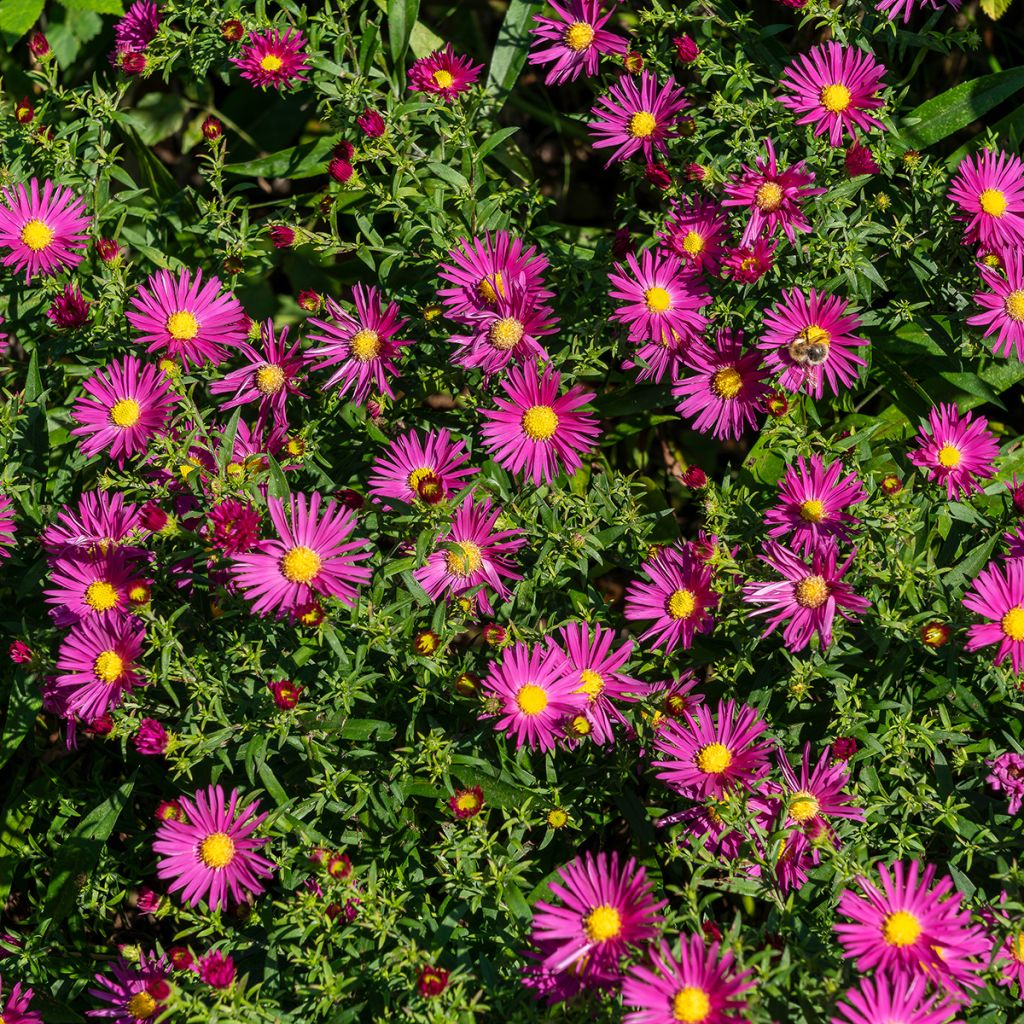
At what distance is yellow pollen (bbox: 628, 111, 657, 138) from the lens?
304 cm

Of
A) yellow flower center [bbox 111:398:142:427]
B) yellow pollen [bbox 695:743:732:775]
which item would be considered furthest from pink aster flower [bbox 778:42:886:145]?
yellow flower center [bbox 111:398:142:427]

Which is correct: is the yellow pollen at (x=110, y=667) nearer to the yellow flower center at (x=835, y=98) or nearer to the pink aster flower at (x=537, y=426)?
the pink aster flower at (x=537, y=426)

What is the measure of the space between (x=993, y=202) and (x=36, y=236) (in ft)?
8.25

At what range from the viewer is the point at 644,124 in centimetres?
304

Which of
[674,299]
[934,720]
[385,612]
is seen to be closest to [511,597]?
[385,612]

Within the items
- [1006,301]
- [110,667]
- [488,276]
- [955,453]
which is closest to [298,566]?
[110,667]

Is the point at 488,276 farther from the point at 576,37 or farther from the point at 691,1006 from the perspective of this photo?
the point at 691,1006

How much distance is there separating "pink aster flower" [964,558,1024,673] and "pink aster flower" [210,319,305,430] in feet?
5.75

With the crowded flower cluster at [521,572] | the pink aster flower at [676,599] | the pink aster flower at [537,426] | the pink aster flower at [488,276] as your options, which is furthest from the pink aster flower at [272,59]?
the pink aster flower at [676,599]

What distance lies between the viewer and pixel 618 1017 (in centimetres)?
226

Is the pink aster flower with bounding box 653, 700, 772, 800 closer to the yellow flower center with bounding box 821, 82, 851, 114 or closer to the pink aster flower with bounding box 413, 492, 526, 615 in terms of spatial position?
the pink aster flower with bounding box 413, 492, 526, 615

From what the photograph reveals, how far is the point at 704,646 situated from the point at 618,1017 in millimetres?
1000

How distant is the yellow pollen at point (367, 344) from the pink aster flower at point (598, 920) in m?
1.40

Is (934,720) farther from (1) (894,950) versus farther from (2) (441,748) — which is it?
(2) (441,748)
